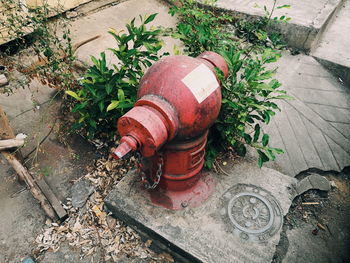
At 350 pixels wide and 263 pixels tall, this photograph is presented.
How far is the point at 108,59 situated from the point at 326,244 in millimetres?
3704

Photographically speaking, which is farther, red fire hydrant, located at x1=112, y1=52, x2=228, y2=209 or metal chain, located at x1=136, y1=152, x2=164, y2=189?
metal chain, located at x1=136, y1=152, x2=164, y2=189

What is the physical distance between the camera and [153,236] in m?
2.46

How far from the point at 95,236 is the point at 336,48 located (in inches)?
194

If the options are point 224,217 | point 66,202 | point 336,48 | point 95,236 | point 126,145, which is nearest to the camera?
point 126,145

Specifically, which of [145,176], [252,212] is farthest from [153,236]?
[252,212]

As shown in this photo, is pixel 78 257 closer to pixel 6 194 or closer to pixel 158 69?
pixel 6 194

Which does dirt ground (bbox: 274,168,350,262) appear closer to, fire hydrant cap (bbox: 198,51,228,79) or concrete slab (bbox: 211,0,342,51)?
fire hydrant cap (bbox: 198,51,228,79)

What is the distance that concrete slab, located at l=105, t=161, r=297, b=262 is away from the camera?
226 centimetres

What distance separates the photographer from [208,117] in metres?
1.99

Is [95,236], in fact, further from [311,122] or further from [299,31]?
[299,31]

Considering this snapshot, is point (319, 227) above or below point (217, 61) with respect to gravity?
below

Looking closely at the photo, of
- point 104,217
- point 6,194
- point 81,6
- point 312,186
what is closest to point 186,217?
point 104,217

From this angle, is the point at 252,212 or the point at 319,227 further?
the point at 319,227

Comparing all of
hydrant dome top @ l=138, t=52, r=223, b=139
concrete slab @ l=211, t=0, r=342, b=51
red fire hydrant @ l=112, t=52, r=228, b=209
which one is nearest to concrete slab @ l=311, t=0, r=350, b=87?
concrete slab @ l=211, t=0, r=342, b=51
